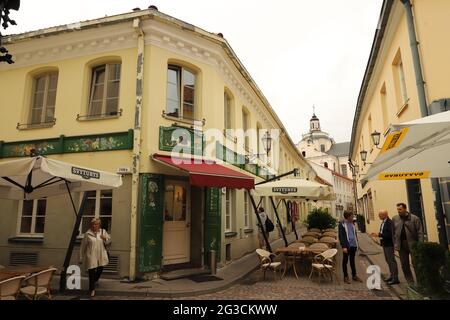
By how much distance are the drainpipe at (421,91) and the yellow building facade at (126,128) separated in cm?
535

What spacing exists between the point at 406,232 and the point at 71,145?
362 inches

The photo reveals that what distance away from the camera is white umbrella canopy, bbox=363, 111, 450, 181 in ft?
12.2

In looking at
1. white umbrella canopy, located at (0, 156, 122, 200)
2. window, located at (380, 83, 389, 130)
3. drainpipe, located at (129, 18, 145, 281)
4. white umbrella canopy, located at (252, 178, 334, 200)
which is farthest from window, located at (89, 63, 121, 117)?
window, located at (380, 83, 389, 130)

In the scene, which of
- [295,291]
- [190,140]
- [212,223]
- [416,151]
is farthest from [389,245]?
[190,140]

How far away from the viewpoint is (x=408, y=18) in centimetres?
823

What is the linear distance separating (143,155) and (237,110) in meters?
5.38

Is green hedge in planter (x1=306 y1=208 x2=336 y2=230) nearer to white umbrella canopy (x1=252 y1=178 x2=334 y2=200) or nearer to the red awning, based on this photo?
white umbrella canopy (x1=252 y1=178 x2=334 y2=200)

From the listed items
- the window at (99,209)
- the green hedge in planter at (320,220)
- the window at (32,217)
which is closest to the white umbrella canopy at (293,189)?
the window at (99,209)

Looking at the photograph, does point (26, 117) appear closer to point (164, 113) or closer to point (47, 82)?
point (47, 82)

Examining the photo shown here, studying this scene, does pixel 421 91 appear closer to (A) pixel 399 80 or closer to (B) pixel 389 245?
(A) pixel 399 80

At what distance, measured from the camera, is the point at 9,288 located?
15.6 feet

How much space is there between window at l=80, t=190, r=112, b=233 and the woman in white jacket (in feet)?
5.64

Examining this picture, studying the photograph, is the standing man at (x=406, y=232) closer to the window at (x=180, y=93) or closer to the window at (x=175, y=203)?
the window at (x=175, y=203)
